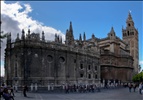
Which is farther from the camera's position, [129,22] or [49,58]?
[129,22]

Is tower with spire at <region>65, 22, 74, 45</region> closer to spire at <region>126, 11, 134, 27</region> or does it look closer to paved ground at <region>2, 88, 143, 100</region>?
paved ground at <region>2, 88, 143, 100</region>

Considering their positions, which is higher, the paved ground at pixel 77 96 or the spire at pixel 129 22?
the spire at pixel 129 22

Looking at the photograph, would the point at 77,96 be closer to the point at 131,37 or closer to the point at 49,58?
the point at 49,58

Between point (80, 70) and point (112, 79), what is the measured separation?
21.9m

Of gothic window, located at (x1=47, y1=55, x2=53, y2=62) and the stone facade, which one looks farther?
gothic window, located at (x1=47, y1=55, x2=53, y2=62)

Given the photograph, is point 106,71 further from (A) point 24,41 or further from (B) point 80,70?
(A) point 24,41

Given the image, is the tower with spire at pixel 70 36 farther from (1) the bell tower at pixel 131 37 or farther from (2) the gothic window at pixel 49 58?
(1) the bell tower at pixel 131 37

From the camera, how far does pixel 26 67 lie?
1729 inches

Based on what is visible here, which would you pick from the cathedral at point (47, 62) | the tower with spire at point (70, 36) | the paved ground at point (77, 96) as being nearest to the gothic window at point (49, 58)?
the cathedral at point (47, 62)

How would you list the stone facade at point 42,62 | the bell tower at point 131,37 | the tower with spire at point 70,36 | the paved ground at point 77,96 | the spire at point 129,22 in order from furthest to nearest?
the spire at point 129,22, the bell tower at point 131,37, the tower with spire at point 70,36, the stone facade at point 42,62, the paved ground at point 77,96

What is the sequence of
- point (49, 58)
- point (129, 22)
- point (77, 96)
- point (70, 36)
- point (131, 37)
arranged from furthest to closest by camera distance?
1. point (129, 22)
2. point (131, 37)
3. point (70, 36)
4. point (49, 58)
5. point (77, 96)

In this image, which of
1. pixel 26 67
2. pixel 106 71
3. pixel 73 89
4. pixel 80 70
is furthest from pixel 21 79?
pixel 106 71

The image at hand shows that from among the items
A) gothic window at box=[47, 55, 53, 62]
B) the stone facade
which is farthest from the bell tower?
gothic window at box=[47, 55, 53, 62]

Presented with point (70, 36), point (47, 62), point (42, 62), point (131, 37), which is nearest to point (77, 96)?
point (42, 62)
